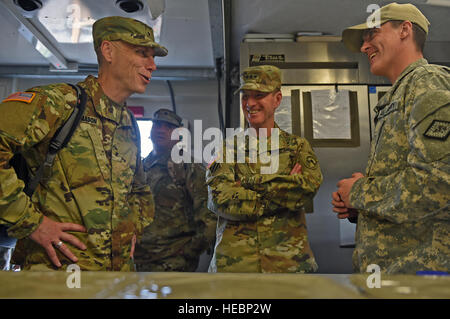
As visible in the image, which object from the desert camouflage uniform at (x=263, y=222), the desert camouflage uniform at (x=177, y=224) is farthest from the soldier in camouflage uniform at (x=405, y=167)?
the desert camouflage uniform at (x=177, y=224)

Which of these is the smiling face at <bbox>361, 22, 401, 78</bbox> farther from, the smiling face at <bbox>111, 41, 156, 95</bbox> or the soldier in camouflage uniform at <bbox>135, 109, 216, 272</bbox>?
the soldier in camouflage uniform at <bbox>135, 109, 216, 272</bbox>

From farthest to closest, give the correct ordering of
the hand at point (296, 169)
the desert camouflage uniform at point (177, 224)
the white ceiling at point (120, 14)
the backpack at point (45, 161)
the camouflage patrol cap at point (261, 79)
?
the desert camouflage uniform at point (177, 224)
the white ceiling at point (120, 14)
the camouflage patrol cap at point (261, 79)
the hand at point (296, 169)
the backpack at point (45, 161)

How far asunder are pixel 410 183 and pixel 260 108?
95 cm

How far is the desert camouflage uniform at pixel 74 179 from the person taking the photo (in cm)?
106

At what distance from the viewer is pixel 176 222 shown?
2582mm

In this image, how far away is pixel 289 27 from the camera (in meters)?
2.73

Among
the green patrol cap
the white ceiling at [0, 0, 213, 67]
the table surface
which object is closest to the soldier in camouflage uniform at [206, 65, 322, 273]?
the green patrol cap

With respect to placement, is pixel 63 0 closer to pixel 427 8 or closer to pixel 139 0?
pixel 139 0

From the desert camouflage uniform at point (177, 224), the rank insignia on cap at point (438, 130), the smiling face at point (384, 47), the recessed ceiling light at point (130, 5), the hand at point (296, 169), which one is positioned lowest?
the desert camouflage uniform at point (177, 224)

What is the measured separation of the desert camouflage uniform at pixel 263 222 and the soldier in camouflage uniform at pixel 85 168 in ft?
1.18

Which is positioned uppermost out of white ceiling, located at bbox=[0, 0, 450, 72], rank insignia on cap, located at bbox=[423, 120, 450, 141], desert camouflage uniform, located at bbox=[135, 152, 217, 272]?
white ceiling, located at bbox=[0, 0, 450, 72]

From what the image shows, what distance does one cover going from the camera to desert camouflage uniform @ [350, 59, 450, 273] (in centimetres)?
104

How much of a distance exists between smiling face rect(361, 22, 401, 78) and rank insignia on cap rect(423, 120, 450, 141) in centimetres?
41

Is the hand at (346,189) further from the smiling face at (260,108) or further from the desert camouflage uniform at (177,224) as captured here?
the desert camouflage uniform at (177,224)
